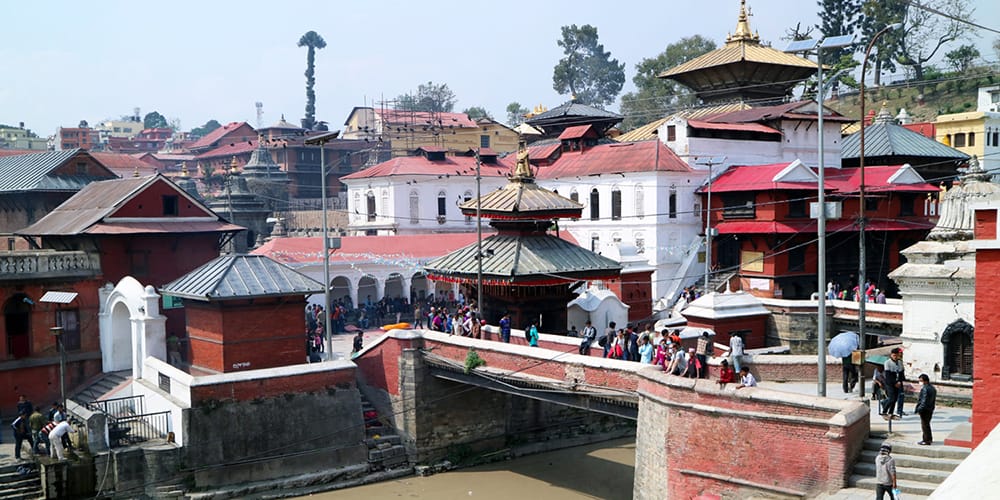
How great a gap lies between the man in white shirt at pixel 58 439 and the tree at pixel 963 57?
73013mm

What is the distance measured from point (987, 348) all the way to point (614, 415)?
9.88 m

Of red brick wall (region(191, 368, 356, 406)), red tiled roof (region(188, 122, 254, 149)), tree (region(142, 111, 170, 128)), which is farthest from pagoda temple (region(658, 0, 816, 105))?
tree (region(142, 111, 170, 128))

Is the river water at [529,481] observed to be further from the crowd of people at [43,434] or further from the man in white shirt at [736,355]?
the crowd of people at [43,434]

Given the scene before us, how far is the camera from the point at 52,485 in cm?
2208

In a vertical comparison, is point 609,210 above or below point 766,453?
above

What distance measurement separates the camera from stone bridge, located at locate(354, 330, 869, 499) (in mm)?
15484

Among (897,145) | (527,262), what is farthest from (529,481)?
(897,145)

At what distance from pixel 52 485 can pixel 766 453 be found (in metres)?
16.9

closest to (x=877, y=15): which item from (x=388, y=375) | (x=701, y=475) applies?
(x=388, y=375)

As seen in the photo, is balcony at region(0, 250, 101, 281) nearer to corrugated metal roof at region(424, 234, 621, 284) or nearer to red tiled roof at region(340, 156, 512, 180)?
corrugated metal roof at region(424, 234, 621, 284)

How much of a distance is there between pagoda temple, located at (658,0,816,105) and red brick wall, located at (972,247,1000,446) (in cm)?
3731

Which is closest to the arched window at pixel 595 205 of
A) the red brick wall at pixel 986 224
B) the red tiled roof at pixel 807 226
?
the red tiled roof at pixel 807 226

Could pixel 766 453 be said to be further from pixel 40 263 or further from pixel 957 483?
pixel 40 263

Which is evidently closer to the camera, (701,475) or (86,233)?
(701,475)
